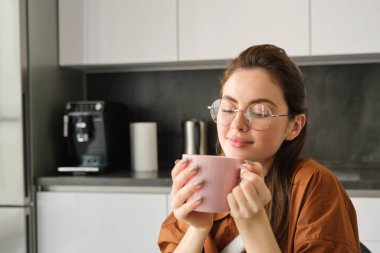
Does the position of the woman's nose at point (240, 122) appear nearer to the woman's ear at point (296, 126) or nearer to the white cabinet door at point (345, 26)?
the woman's ear at point (296, 126)

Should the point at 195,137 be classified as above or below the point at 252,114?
below

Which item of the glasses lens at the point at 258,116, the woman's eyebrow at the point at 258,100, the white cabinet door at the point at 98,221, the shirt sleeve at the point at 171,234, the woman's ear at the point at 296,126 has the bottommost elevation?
the white cabinet door at the point at 98,221

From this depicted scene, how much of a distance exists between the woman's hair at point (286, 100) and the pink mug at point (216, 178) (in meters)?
0.23

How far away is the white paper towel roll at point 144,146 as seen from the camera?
2400mm

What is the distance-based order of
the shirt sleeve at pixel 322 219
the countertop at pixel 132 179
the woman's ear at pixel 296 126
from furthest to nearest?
the countertop at pixel 132 179
the woman's ear at pixel 296 126
the shirt sleeve at pixel 322 219

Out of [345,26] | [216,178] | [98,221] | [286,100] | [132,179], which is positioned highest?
[345,26]

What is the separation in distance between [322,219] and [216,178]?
0.25 metres

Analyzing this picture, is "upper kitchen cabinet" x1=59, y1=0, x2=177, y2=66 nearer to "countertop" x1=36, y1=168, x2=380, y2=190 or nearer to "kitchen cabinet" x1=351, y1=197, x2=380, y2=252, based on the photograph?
"countertop" x1=36, y1=168, x2=380, y2=190

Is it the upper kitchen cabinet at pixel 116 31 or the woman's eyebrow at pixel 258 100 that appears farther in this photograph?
the upper kitchen cabinet at pixel 116 31

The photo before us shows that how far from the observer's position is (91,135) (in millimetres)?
2354

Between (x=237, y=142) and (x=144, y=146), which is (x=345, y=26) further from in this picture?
(x=237, y=142)

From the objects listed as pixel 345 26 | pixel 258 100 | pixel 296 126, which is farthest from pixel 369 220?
pixel 258 100

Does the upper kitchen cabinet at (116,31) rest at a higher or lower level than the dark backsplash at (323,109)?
higher

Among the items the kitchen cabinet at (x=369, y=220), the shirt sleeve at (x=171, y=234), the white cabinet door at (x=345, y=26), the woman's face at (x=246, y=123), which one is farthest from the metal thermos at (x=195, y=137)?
the woman's face at (x=246, y=123)
